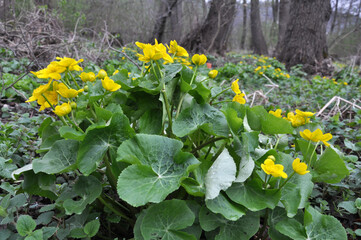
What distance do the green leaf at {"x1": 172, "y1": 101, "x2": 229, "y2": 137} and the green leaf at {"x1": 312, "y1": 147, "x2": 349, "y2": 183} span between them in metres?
0.41

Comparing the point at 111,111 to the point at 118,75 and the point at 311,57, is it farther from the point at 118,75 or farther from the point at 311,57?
the point at 311,57

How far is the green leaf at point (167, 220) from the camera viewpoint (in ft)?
2.92

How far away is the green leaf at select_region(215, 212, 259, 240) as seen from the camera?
0.93 m

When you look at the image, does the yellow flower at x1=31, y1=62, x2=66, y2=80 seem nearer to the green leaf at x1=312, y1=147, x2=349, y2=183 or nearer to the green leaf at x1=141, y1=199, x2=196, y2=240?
the green leaf at x1=141, y1=199, x2=196, y2=240

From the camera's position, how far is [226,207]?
2.95 ft

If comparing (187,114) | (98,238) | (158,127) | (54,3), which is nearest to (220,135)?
(187,114)

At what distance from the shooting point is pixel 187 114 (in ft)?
3.47

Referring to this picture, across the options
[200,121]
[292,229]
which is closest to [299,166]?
[292,229]

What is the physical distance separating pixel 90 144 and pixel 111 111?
0.46 feet

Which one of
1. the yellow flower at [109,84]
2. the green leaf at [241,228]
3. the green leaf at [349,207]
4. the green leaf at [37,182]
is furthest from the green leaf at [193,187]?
the green leaf at [349,207]

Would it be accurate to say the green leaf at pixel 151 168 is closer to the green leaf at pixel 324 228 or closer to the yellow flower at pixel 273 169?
the yellow flower at pixel 273 169

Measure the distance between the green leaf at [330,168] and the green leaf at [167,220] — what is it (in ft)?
1.80

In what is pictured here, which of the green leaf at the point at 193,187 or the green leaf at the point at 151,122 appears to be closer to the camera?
the green leaf at the point at 193,187

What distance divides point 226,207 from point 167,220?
20cm
